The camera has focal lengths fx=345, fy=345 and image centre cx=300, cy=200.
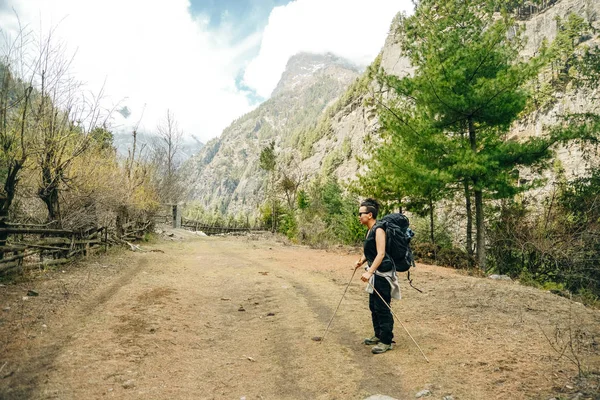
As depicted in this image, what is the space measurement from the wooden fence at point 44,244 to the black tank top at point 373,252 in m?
7.38

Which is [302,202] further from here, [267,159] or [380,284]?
[380,284]

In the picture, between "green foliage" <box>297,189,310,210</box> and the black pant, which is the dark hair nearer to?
the black pant

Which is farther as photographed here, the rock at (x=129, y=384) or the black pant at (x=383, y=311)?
the black pant at (x=383, y=311)

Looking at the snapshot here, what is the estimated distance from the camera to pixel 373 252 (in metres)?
4.77

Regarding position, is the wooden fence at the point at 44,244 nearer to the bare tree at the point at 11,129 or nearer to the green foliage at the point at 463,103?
the bare tree at the point at 11,129

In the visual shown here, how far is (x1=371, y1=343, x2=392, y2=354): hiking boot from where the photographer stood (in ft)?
14.7

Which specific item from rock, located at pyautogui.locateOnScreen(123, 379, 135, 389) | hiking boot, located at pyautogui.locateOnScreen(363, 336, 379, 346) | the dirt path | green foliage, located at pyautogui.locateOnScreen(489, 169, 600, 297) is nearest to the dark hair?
hiking boot, located at pyautogui.locateOnScreen(363, 336, 379, 346)

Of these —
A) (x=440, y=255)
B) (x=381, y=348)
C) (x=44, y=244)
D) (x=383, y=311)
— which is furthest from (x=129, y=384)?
(x=440, y=255)

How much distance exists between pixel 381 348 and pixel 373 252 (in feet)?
4.07

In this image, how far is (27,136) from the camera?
8203mm

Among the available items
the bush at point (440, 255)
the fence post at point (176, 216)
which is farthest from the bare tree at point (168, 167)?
the bush at point (440, 255)

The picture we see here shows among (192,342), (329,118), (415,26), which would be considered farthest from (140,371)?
(329,118)

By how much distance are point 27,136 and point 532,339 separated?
10.8 meters

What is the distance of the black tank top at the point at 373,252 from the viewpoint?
4602 millimetres
